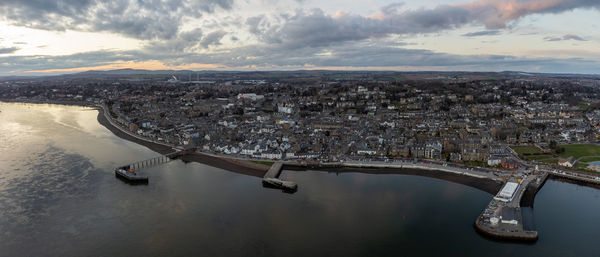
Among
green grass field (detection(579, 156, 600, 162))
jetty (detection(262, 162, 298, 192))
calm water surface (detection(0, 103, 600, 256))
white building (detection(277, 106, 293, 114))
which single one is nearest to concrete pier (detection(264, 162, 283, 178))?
jetty (detection(262, 162, 298, 192))

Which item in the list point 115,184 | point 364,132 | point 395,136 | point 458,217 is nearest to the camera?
point 458,217

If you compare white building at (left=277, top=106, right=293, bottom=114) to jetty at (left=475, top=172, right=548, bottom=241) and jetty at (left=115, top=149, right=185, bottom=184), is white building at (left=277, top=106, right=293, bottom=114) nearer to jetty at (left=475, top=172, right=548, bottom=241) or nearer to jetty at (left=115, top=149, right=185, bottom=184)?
jetty at (left=115, top=149, right=185, bottom=184)

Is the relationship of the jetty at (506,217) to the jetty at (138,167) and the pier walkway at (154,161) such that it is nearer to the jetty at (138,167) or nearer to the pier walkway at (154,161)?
the jetty at (138,167)

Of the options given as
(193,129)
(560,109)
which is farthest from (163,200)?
(560,109)

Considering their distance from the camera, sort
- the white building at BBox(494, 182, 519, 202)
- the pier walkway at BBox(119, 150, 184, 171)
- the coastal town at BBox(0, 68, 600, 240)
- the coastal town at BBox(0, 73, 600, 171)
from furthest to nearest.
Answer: the coastal town at BBox(0, 73, 600, 171) < the pier walkway at BBox(119, 150, 184, 171) < the coastal town at BBox(0, 68, 600, 240) < the white building at BBox(494, 182, 519, 202)

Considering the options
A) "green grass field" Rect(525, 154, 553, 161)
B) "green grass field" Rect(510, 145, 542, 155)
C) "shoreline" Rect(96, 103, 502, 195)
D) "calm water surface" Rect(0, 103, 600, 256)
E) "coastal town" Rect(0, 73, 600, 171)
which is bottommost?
"calm water surface" Rect(0, 103, 600, 256)

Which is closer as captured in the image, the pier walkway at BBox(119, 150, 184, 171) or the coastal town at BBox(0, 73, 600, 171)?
the pier walkway at BBox(119, 150, 184, 171)

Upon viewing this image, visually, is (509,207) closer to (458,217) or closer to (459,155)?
(458,217)
